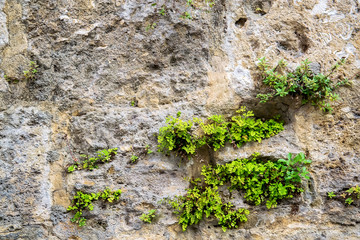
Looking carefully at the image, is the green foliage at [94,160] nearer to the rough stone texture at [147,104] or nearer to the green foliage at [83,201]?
the rough stone texture at [147,104]

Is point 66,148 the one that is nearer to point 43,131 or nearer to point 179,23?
point 43,131

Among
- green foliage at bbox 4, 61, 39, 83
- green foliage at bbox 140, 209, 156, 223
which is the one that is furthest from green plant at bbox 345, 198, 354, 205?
green foliage at bbox 4, 61, 39, 83

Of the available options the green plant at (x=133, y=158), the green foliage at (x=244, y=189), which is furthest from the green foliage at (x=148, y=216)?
the green plant at (x=133, y=158)

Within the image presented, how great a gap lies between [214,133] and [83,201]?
4.14 feet

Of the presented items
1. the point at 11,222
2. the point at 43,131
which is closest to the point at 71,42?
the point at 43,131

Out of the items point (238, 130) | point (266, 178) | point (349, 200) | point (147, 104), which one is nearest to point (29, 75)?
point (147, 104)

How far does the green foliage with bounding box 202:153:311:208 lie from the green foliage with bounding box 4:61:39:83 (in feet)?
6.10

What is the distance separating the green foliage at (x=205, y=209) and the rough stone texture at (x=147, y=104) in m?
0.07

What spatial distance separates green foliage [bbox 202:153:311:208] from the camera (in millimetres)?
2393

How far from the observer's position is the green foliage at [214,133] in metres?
2.50

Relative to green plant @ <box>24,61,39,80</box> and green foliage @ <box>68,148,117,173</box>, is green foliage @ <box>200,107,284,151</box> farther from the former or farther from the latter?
green plant @ <box>24,61,39,80</box>

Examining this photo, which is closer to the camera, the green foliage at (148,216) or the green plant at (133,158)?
the green foliage at (148,216)

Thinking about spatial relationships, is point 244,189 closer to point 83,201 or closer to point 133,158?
point 133,158

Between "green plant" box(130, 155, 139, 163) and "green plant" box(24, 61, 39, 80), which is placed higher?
"green plant" box(24, 61, 39, 80)
